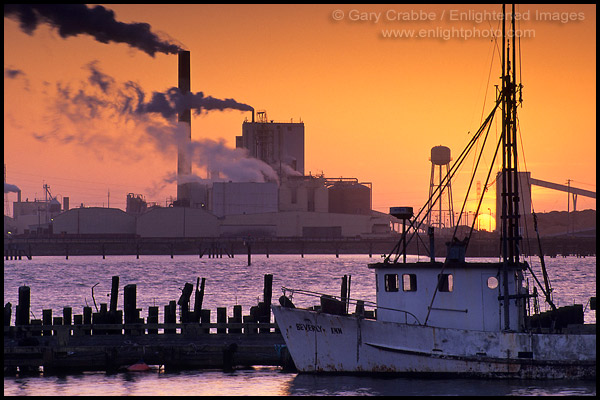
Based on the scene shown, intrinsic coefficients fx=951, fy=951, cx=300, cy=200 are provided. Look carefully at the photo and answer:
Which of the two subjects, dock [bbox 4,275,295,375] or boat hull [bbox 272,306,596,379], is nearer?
boat hull [bbox 272,306,596,379]

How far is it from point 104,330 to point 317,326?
10.5 meters

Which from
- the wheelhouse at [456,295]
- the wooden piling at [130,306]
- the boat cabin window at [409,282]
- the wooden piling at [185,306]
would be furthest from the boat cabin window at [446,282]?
the wooden piling at [130,306]

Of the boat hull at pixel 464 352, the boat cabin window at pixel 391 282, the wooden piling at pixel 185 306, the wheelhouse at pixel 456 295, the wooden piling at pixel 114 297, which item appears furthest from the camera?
the wooden piling at pixel 114 297

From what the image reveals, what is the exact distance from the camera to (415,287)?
31219 millimetres

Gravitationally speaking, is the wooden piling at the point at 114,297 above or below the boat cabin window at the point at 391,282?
below

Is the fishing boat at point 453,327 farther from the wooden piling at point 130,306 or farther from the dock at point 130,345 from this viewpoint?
the wooden piling at point 130,306

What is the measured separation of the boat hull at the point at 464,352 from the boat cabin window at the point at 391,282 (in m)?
1.51

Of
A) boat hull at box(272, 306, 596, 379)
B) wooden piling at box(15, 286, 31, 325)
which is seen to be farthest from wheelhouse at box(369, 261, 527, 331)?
wooden piling at box(15, 286, 31, 325)

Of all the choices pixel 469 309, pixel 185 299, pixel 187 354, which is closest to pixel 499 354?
pixel 469 309

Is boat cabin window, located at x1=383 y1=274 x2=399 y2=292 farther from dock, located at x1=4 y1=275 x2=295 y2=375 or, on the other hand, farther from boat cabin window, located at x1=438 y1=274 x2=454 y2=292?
dock, located at x1=4 y1=275 x2=295 y2=375

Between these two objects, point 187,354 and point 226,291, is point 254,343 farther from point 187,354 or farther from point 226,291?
point 226,291

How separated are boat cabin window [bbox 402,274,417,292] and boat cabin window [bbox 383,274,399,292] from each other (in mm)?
260

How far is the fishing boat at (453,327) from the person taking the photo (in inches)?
1184

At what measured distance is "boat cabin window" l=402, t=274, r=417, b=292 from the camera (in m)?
31.2
